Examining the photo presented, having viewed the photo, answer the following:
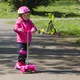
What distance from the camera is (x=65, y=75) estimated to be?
23.1 feet

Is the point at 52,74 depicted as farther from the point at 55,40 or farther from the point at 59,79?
the point at 55,40

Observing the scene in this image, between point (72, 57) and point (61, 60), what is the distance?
53 centimetres

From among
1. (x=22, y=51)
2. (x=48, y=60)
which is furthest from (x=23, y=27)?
(x=48, y=60)

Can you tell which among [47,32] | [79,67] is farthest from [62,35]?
[79,67]

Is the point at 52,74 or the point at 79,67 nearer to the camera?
the point at 52,74

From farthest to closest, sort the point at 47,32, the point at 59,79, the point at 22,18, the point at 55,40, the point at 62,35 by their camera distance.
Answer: the point at 47,32 → the point at 62,35 → the point at 55,40 → the point at 22,18 → the point at 59,79

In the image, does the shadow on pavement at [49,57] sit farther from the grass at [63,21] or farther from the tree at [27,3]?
the tree at [27,3]

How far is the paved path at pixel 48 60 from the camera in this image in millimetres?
6973

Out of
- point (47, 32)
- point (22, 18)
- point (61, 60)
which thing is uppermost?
point (22, 18)

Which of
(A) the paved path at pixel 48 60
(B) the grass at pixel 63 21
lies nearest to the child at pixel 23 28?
(A) the paved path at pixel 48 60

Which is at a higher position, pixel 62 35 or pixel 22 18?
pixel 22 18

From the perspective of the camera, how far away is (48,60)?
8680 mm

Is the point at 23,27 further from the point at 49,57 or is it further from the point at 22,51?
the point at 49,57

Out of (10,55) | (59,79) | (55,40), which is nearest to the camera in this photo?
(59,79)
